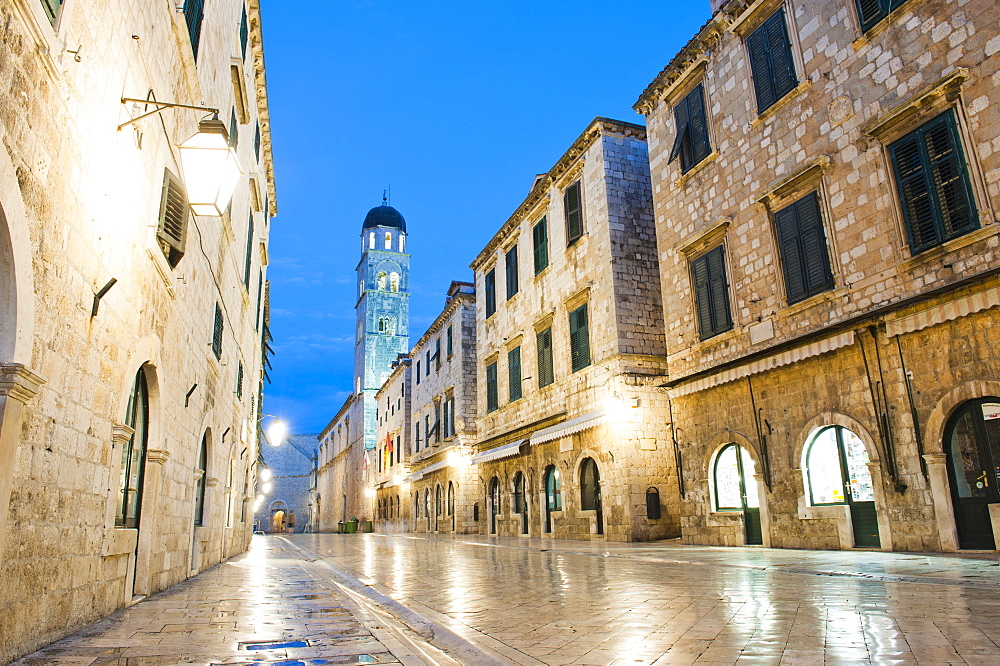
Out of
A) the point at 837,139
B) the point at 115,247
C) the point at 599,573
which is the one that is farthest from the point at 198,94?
the point at 837,139

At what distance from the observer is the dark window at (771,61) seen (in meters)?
12.5

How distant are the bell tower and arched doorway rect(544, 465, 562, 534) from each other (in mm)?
38575

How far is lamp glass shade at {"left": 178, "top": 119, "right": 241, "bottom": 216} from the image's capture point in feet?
18.8

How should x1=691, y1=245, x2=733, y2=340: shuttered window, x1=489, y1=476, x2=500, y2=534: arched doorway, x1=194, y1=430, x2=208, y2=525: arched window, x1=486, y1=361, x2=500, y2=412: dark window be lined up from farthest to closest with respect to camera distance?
1. x1=486, y1=361, x2=500, y2=412: dark window
2. x1=489, y1=476, x2=500, y2=534: arched doorway
3. x1=691, y1=245, x2=733, y2=340: shuttered window
4. x1=194, y1=430, x2=208, y2=525: arched window

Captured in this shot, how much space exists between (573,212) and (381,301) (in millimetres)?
45576

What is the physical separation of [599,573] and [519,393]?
14.1m

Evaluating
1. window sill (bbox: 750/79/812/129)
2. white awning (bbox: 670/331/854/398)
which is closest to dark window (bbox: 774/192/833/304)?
white awning (bbox: 670/331/854/398)

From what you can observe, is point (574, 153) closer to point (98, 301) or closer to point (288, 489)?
point (98, 301)

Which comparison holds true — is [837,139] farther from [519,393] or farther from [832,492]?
[519,393]

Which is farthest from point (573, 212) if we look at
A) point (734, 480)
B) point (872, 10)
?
point (872, 10)

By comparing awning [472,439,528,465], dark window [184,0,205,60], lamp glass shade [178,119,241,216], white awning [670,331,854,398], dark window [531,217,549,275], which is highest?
dark window [531,217,549,275]

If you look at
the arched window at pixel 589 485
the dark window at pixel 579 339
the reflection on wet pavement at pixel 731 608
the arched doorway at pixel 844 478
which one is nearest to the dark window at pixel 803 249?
the arched doorway at pixel 844 478

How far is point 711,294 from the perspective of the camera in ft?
46.4

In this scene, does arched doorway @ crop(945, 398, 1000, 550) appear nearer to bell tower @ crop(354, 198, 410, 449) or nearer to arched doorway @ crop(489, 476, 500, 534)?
arched doorway @ crop(489, 476, 500, 534)
